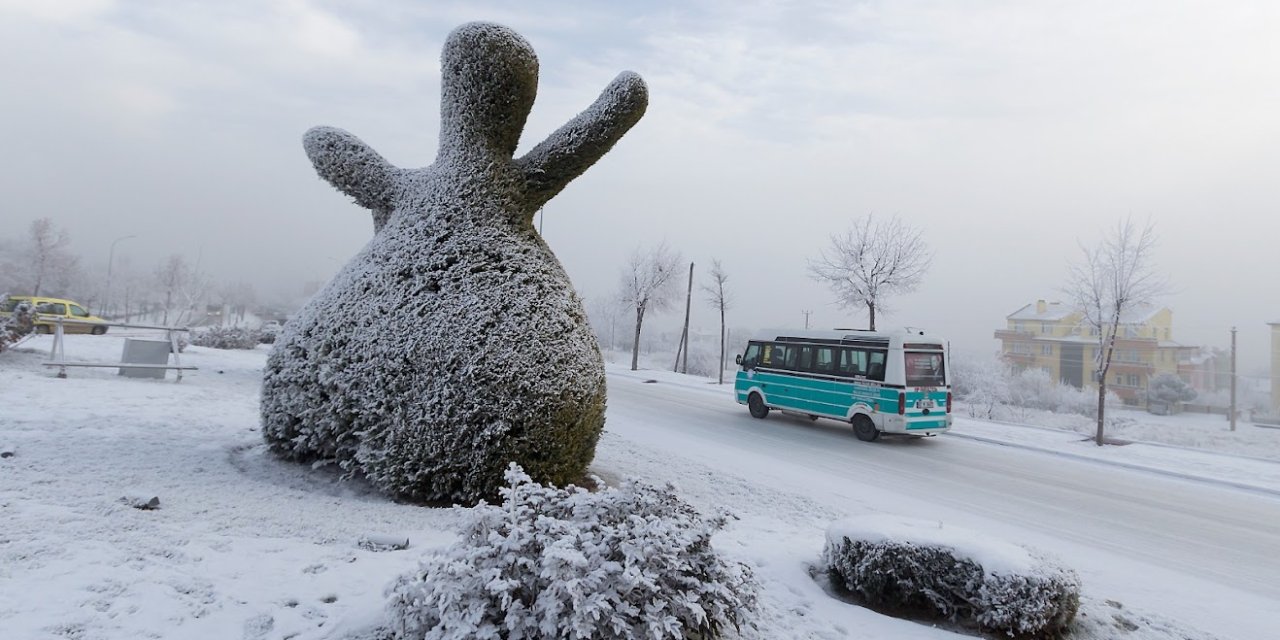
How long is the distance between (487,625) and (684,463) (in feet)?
19.2

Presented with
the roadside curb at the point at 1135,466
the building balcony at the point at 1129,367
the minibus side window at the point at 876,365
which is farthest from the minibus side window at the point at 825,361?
the building balcony at the point at 1129,367

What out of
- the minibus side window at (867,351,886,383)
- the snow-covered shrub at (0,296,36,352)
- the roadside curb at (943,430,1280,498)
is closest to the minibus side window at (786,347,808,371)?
the minibus side window at (867,351,886,383)

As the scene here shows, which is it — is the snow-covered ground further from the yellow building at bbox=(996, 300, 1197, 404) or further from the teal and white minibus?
the yellow building at bbox=(996, 300, 1197, 404)

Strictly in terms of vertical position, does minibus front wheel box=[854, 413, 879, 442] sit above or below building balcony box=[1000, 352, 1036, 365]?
below

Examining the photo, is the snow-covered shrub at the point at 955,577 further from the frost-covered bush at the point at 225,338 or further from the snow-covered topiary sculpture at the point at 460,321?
the frost-covered bush at the point at 225,338

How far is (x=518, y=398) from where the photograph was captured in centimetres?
474

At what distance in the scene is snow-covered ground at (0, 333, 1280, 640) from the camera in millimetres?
2881

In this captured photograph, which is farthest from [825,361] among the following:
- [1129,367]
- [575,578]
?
[1129,367]

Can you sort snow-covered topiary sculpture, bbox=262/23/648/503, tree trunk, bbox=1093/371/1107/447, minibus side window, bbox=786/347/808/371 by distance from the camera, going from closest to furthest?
snow-covered topiary sculpture, bbox=262/23/648/503
tree trunk, bbox=1093/371/1107/447
minibus side window, bbox=786/347/808/371

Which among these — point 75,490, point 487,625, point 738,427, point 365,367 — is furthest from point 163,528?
point 738,427

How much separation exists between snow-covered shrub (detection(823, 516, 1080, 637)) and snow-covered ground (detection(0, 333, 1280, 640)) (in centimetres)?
22

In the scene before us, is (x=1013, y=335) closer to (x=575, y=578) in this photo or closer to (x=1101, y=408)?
(x=1101, y=408)

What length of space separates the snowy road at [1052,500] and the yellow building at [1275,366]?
13408 millimetres

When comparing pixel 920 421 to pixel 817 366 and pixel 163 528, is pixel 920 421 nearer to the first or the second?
pixel 817 366
